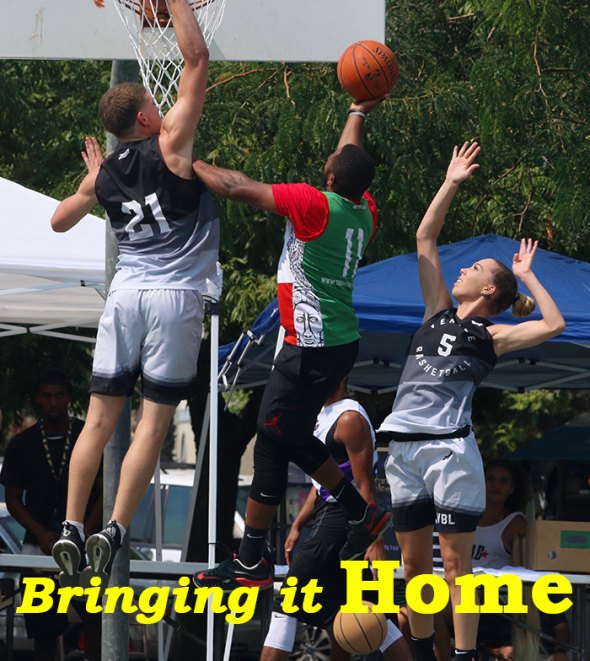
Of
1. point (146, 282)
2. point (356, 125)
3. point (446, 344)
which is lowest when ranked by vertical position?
point (446, 344)

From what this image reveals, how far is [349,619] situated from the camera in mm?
8344

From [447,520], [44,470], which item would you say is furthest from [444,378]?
[44,470]

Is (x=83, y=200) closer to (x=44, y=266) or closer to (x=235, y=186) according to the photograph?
(x=235, y=186)

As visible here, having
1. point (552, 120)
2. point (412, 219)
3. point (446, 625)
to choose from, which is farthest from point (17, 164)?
point (446, 625)

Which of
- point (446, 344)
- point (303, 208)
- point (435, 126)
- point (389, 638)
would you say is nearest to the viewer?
point (303, 208)

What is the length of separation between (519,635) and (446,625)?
0.62 meters

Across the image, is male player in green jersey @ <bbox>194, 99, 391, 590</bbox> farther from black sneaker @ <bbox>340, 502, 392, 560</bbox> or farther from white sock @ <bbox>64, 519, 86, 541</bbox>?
white sock @ <bbox>64, 519, 86, 541</bbox>

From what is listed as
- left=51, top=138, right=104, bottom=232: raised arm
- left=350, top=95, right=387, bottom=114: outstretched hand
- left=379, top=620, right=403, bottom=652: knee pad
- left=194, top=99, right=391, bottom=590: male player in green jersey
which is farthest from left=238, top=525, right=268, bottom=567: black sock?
left=350, top=95, right=387, bottom=114: outstretched hand

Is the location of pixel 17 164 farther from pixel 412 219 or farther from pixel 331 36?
pixel 331 36

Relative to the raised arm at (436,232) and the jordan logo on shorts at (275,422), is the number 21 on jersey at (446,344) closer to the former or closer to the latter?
the raised arm at (436,232)

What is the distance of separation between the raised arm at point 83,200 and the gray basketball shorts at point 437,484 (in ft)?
6.67

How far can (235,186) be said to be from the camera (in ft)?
20.0

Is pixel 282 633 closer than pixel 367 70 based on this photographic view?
No

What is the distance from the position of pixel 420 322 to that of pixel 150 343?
3.53 meters
